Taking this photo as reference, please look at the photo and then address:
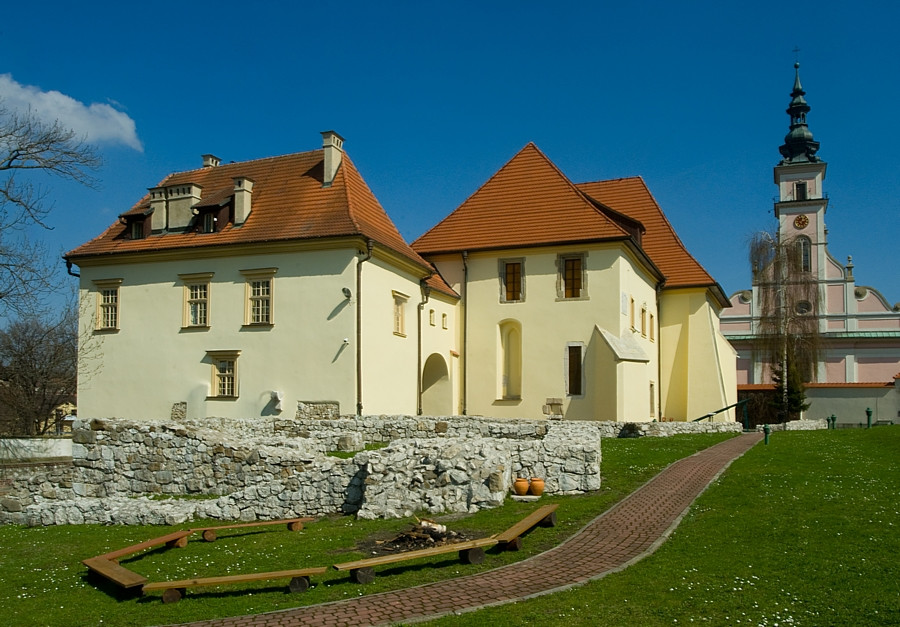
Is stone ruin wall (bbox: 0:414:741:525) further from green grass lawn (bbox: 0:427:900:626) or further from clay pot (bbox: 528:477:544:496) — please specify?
green grass lawn (bbox: 0:427:900:626)

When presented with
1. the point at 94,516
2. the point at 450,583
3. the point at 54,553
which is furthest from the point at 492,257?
the point at 450,583

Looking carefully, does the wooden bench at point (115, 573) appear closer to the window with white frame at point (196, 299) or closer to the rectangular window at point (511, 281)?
the window with white frame at point (196, 299)

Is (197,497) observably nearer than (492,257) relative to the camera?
Yes

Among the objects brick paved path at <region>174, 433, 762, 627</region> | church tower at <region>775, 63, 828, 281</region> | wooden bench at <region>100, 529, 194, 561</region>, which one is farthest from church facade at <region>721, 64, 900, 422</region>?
wooden bench at <region>100, 529, 194, 561</region>

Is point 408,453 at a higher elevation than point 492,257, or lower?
lower

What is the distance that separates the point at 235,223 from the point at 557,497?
57.0ft

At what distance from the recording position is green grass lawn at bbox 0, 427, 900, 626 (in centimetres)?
811

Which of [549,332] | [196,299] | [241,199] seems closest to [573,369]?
[549,332]

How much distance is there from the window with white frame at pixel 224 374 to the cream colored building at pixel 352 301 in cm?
5

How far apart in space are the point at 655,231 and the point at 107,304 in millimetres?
24417

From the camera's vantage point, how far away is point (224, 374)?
2708 centimetres

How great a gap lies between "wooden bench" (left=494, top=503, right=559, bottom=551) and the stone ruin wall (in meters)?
1.93

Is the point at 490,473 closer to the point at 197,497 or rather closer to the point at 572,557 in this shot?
the point at 572,557

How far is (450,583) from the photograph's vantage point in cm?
950
